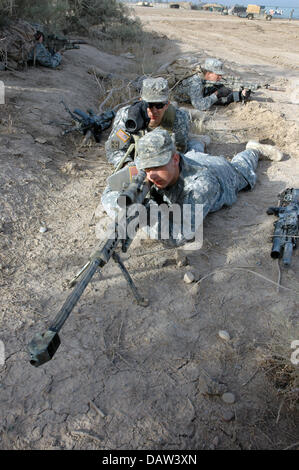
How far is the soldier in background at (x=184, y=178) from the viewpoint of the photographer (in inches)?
103

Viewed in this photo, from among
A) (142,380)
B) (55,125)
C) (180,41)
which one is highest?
(180,41)

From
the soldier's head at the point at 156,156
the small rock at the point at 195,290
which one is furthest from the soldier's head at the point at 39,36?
the small rock at the point at 195,290

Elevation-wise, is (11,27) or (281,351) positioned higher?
(11,27)

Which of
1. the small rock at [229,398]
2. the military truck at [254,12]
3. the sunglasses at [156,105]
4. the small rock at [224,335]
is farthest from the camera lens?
the military truck at [254,12]

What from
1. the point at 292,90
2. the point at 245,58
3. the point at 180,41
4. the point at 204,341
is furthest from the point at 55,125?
the point at 180,41

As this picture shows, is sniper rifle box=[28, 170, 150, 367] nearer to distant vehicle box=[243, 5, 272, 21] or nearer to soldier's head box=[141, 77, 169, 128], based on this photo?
soldier's head box=[141, 77, 169, 128]

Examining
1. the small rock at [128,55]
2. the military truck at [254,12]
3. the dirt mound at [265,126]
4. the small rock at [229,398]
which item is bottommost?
the small rock at [229,398]

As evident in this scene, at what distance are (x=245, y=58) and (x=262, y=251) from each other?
420 inches

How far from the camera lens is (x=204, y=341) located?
7.80ft

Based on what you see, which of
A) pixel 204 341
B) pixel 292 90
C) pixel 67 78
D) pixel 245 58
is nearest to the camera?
pixel 204 341

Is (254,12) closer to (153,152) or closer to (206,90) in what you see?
(206,90)

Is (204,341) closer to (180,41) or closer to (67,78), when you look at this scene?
(67,78)

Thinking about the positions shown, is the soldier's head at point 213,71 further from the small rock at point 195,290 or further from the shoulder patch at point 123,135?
the small rock at point 195,290

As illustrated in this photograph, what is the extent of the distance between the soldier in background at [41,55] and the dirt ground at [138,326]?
3148mm
